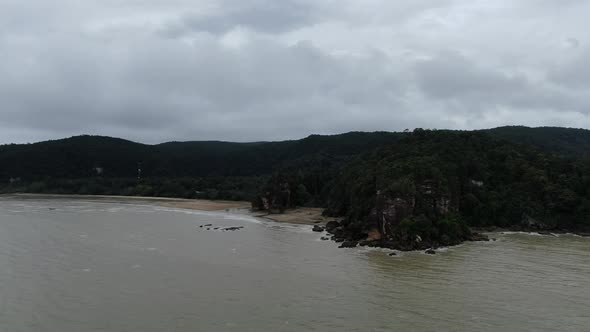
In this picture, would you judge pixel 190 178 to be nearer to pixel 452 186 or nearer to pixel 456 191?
pixel 456 191

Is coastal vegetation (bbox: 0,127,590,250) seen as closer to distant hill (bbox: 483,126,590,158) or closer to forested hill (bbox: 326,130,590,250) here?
forested hill (bbox: 326,130,590,250)

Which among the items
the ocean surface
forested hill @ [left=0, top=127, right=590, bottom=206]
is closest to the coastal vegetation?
the ocean surface

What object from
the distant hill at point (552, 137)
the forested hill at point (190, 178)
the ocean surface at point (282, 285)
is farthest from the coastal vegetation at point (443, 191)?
the forested hill at point (190, 178)

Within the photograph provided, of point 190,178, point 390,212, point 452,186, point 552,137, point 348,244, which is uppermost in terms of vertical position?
point 552,137

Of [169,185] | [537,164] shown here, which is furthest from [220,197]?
[537,164]

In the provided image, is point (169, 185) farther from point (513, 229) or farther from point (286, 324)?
point (286, 324)

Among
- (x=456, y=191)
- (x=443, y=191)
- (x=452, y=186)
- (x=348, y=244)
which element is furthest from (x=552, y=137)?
(x=348, y=244)

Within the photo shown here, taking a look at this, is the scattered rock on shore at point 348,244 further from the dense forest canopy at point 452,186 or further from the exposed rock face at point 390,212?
the dense forest canopy at point 452,186

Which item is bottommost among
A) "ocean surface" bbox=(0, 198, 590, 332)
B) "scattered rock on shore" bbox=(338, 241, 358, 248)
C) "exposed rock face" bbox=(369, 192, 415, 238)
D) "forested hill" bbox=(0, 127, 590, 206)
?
"ocean surface" bbox=(0, 198, 590, 332)
